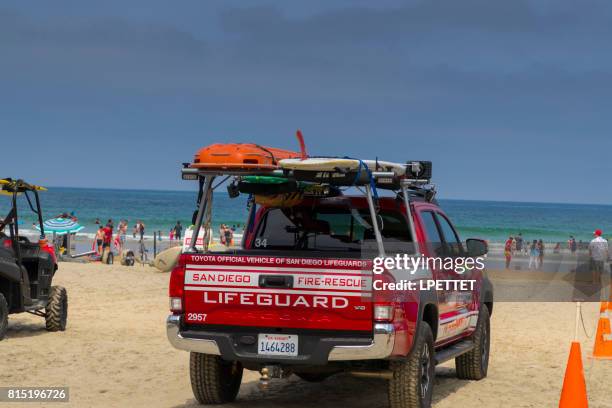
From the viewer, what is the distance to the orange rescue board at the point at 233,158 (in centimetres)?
762

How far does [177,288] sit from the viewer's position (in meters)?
7.89

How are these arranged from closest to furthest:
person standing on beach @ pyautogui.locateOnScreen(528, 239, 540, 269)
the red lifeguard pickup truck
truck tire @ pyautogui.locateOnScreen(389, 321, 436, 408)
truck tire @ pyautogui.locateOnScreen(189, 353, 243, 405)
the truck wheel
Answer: the red lifeguard pickup truck < truck tire @ pyautogui.locateOnScreen(389, 321, 436, 408) < truck tire @ pyautogui.locateOnScreen(189, 353, 243, 405) < the truck wheel < person standing on beach @ pyautogui.locateOnScreen(528, 239, 540, 269)

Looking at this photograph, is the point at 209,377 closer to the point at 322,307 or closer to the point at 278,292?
the point at 278,292

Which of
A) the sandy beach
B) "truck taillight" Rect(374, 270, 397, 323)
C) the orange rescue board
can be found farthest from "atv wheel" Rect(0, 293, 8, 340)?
"truck taillight" Rect(374, 270, 397, 323)

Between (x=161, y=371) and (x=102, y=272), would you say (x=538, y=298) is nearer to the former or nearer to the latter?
(x=102, y=272)

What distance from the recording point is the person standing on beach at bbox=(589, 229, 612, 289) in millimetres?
25750

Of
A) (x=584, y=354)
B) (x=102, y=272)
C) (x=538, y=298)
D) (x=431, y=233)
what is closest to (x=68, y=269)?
(x=102, y=272)

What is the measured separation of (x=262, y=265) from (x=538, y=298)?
1880 cm

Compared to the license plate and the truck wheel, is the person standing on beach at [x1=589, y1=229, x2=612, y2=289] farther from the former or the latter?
the license plate

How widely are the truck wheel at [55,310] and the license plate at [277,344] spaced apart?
7.19 m

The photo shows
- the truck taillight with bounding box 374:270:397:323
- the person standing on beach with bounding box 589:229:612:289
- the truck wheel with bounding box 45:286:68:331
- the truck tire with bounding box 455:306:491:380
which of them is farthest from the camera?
the person standing on beach with bounding box 589:229:612:289

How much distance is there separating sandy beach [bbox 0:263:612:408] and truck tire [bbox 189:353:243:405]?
0.96ft

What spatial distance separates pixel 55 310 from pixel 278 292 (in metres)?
7.41

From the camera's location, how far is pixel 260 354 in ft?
25.3
